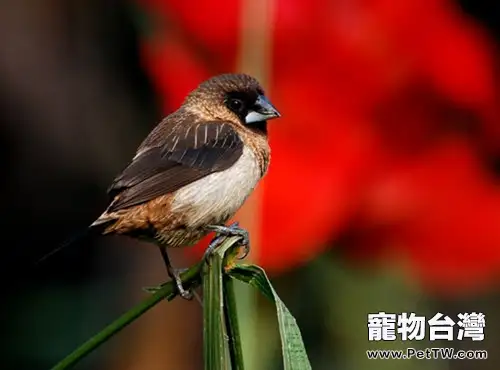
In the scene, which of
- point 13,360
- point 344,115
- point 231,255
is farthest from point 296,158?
point 231,255

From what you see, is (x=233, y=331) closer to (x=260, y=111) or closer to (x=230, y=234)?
(x=230, y=234)

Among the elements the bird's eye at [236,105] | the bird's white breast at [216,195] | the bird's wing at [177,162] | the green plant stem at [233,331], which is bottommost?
the green plant stem at [233,331]

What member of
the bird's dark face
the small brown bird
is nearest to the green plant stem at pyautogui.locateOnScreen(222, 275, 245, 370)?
the small brown bird

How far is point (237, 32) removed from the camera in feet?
4.54

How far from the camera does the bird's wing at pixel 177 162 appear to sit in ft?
3.19

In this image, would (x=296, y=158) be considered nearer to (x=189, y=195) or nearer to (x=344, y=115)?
(x=344, y=115)

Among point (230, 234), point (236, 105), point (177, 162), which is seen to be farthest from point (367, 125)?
point (230, 234)

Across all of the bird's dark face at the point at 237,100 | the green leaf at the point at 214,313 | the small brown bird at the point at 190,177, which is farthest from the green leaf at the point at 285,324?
the bird's dark face at the point at 237,100

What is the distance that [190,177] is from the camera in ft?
3.33

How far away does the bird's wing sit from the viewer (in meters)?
0.97

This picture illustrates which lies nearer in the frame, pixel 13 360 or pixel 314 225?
pixel 314 225

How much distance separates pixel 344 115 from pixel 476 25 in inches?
10.5

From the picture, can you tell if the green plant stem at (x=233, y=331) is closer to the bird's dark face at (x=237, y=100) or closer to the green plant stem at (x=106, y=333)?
the green plant stem at (x=106, y=333)

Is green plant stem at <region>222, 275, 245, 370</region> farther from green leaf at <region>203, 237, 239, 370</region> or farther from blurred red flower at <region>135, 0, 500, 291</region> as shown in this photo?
blurred red flower at <region>135, 0, 500, 291</region>
